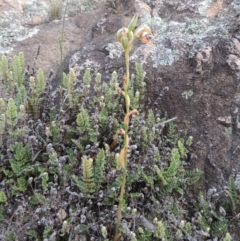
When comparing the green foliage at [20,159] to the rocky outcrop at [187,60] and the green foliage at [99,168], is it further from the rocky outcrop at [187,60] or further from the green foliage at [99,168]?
the rocky outcrop at [187,60]

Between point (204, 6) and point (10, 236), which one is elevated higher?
point (204, 6)

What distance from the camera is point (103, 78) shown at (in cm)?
318

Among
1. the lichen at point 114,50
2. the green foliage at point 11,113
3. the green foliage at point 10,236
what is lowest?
the green foliage at point 10,236

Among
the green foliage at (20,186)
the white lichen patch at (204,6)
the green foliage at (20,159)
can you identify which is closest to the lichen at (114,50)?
the white lichen patch at (204,6)

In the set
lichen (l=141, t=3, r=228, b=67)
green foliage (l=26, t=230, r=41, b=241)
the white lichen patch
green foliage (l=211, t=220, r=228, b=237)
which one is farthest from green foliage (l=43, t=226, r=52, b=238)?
the white lichen patch

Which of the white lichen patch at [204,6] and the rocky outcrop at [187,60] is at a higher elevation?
the white lichen patch at [204,6]

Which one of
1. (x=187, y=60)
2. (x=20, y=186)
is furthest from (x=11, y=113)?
(x=187, y=60)

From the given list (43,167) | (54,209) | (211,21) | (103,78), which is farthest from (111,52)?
(54,209)

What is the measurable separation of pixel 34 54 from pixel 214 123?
1.57 m

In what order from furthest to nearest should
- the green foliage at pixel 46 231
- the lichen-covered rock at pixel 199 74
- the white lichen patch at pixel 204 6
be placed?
the white lichen patch at pixel 204 6 → the lichen-covered rock at pixel 199 74 → the green foliage at pixel 46 231

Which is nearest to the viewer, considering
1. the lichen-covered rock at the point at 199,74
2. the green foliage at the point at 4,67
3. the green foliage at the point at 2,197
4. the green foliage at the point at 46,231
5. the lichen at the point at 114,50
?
the green foliage at the point at 46,231

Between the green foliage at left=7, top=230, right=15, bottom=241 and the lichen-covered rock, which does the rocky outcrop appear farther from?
the green foliage at left=7, top=230, right=15, bottom=241

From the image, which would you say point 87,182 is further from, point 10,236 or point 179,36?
point 179,36

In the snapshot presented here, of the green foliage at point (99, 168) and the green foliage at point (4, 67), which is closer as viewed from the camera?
the green foliage at point (99, 168)
